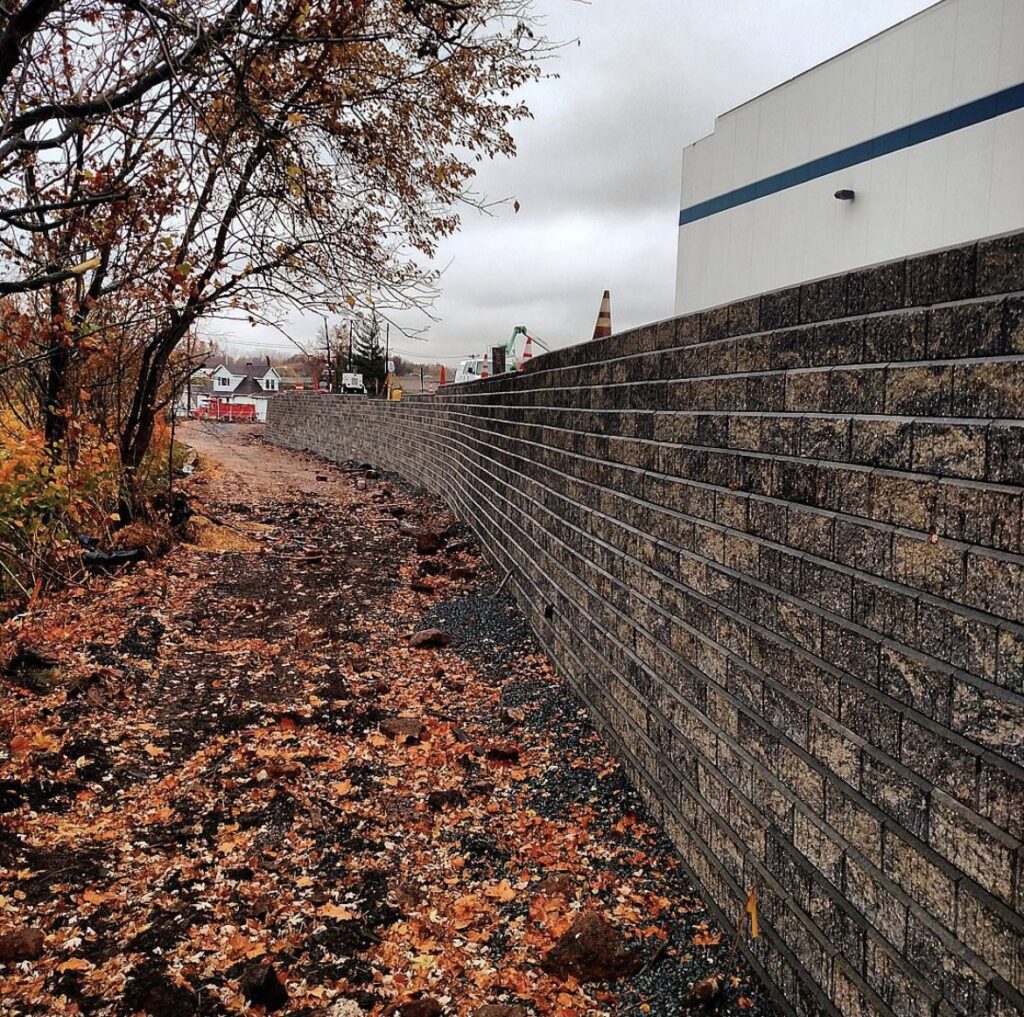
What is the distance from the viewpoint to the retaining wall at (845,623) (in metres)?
1.63

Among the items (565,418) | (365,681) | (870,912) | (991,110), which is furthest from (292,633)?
(991,110)

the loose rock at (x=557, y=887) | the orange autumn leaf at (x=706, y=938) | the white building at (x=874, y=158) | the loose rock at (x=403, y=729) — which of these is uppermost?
the white building at (x=874, y=158)

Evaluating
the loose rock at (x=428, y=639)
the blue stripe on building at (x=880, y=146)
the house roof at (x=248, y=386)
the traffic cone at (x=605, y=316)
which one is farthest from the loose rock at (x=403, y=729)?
the house roof at (x=248, y=386)

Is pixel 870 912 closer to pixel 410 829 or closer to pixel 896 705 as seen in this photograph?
pixel 896 705

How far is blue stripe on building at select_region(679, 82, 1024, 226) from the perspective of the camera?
24.6 ft

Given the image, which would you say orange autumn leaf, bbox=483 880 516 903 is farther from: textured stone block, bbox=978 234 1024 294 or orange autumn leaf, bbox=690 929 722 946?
textured stone block, bbox=978 234 1024 294

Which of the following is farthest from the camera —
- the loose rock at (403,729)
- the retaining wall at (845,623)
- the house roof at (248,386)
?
the house roof at (248,386)

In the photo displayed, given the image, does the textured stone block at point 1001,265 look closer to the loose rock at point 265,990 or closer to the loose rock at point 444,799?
the loose rock at point 265,990

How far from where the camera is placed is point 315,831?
11.7ft

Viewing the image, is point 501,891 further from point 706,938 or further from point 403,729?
point 403,729

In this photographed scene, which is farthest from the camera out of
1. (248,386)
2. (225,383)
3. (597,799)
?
(248,386)

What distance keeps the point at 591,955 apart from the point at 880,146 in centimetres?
945

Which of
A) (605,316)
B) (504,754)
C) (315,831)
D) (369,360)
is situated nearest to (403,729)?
(504,754)

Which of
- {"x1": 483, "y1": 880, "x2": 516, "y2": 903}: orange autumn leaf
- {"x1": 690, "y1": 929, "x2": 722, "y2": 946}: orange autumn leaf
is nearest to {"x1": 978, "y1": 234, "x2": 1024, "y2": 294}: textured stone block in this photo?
{"x1": 690, "y1": 929, "x2": 722, "y2": 946}: orange autumn leaf
